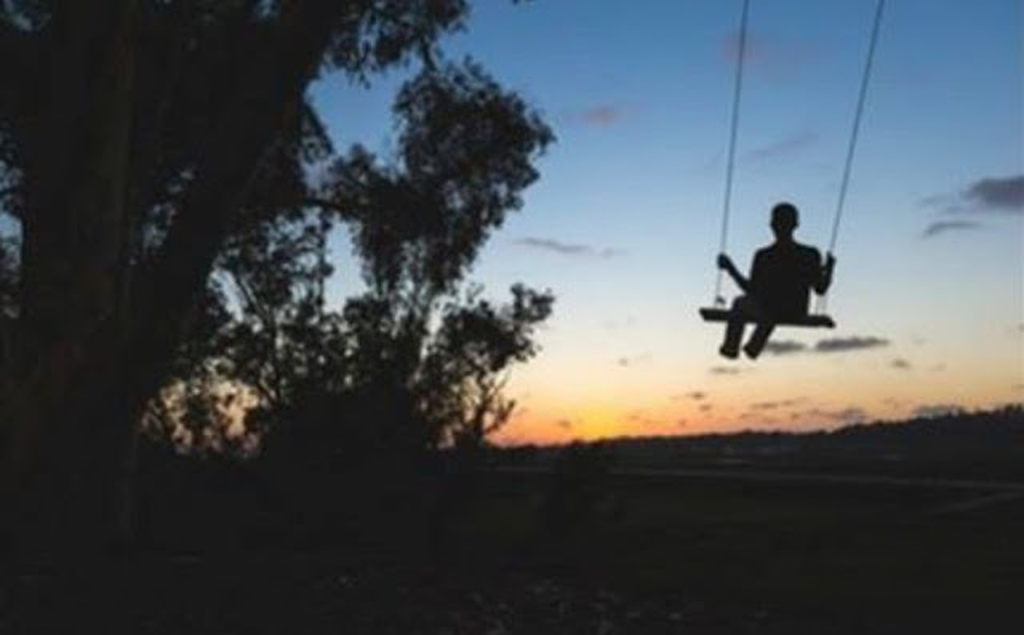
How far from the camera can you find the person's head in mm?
14234

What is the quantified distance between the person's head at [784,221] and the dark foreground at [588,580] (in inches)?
151

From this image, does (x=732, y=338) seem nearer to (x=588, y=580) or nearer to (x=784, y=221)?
(x=784, y=221)

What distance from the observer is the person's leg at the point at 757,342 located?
15041mm

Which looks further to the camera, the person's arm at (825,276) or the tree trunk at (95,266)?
the person's arm at (825,276)

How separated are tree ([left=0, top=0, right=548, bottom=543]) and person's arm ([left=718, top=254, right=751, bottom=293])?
393 centimetres

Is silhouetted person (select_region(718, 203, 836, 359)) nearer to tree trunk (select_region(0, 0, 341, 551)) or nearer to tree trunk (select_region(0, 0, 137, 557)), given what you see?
tree trunk (select_region(0, 0, 341, 551))

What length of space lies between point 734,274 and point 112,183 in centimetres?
599

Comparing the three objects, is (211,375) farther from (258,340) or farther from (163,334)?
(163,334)

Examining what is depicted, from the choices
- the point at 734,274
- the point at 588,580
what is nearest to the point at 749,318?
the point at 734,274

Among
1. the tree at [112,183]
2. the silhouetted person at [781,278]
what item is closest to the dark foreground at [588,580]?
the tree at [112,183]

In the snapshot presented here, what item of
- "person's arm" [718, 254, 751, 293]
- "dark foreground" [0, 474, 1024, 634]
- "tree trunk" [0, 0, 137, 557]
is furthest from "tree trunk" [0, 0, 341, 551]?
"person's arm" [718, 254, 751, 293]

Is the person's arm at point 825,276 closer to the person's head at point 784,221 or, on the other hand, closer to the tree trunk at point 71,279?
the person's head at point 784,221

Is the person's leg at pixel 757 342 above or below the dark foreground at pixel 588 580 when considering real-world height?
above

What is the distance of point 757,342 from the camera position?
15234 millimetres
